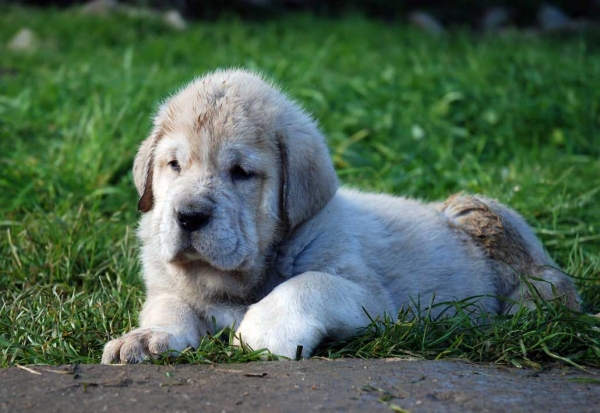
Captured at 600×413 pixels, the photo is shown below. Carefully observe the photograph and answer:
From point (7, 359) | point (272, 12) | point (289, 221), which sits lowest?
point (7, 359)

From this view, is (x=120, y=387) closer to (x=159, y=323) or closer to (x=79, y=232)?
(x=159, y=323)

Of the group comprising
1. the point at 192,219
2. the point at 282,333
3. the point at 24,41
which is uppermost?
the point at 24,41

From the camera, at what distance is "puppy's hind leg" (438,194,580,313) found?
5320 millimetres

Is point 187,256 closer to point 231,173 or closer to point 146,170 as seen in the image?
point 231,173

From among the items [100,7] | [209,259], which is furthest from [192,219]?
[100,7]

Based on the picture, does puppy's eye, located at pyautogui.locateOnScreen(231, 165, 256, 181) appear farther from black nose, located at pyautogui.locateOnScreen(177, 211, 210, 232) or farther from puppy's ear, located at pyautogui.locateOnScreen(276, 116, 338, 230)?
black nose, located at pyautogui.locateOnScreen(177, 211, 210, 232)

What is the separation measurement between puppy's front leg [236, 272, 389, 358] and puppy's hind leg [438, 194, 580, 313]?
1.37 m

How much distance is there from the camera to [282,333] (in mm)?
4078

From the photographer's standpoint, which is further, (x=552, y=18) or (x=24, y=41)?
(x=552, y=18)

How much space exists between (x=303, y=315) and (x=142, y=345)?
0.77 meters

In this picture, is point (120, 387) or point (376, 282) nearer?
point (120, 387)

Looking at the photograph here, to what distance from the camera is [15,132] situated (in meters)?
8.19

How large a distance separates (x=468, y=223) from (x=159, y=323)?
2.22 m

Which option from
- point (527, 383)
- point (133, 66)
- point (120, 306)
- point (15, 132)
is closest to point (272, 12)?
point (133, 66)
